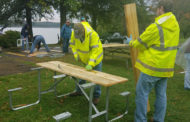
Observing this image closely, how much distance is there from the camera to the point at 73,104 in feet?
13.0

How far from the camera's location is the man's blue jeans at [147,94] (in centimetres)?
271

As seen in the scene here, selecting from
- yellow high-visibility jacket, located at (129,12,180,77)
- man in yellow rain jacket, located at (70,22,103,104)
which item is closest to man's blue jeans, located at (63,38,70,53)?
man in yellow rain jacket, located at (70,22,103,104)

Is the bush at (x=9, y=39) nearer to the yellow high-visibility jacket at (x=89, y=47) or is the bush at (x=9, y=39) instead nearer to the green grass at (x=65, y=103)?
the green grass at (x=65, y=103)

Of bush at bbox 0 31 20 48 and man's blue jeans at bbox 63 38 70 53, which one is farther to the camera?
bush at bbox 0 31 20 48

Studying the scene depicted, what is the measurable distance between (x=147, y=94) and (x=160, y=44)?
79cm

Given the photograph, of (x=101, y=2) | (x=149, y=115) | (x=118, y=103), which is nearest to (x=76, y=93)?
(x=118, y=103)

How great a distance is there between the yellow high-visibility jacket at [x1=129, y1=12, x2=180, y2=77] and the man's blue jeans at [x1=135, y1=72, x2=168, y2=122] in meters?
0.12

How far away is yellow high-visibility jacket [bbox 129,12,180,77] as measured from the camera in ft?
8.32

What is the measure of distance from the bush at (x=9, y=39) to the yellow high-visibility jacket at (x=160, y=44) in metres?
12.0

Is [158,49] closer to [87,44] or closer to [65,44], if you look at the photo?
[87,44]

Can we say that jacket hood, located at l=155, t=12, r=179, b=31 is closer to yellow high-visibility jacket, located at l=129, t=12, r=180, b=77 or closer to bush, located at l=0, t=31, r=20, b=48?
yellow high-visibility jacket, located at l=129, t=12, r=180, b=77

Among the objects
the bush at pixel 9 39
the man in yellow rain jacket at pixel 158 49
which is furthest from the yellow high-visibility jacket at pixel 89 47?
the bush at pixel 9 39

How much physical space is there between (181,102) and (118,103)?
59.7 inches

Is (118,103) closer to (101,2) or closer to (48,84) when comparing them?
(48,84)
